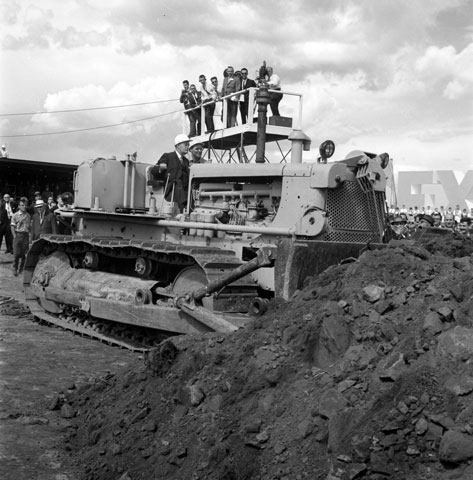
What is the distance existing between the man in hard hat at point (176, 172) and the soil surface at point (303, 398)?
397 cm

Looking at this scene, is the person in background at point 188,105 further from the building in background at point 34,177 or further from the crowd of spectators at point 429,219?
the building in background at point 34,177

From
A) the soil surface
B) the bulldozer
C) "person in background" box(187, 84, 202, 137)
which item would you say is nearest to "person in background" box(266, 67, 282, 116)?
"person in background" box(187, 84, 202, 137)

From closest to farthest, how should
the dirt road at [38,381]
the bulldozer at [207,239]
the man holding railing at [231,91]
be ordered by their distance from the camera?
the dirt road at [38,381]
the bulldozer at [207,239]
the man holding railing at [231,91]

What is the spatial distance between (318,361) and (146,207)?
239 inches

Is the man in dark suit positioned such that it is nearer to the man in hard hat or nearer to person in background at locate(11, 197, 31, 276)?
person in background at locate(11, 197, 31, 276)

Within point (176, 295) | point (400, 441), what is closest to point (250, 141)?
point (176, 295)

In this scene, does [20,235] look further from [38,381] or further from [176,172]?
[38,381]

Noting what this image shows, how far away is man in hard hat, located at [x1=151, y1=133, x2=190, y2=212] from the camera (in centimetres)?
936

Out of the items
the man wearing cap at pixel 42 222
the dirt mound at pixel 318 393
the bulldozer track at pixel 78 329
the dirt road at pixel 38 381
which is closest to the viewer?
the dirt mound at pixel 318 393

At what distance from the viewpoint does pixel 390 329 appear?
13.9ft

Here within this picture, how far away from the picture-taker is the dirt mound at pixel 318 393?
11.0 feet

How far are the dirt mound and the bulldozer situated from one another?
43.7 inches

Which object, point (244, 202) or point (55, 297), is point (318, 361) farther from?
point (55, 297)

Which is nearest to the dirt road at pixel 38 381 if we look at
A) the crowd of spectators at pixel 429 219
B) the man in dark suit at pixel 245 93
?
the crowd of spectators at pixel 429 219
